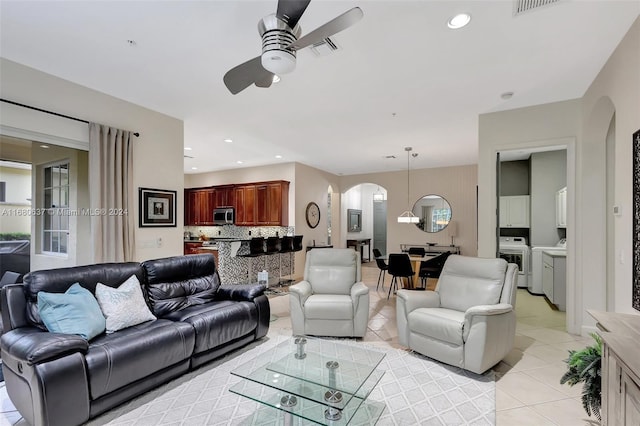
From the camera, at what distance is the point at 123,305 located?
2598 millimetres

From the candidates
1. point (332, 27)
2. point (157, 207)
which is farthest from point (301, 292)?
point (332, 27)

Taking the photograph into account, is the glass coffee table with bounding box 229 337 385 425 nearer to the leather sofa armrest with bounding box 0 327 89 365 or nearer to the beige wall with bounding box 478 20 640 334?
the leather sofa armrest with bounding box 0 327 89 365

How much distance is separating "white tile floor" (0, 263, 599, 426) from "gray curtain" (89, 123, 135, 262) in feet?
4.91

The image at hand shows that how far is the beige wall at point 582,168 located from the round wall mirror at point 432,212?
3.73m

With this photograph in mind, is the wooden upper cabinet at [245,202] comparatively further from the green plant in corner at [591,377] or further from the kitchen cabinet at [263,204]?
the green plant in corner at [591,377]

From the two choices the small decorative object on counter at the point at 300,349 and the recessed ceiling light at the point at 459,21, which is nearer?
the recessed ceiling light at the point at 459,21

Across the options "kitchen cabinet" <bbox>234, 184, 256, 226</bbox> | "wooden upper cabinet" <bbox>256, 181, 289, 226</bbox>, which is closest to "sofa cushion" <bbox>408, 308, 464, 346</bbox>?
"wooden upper cabinet" <bbox>256, 181, 289, 226</bbox>

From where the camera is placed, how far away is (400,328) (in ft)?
10.4

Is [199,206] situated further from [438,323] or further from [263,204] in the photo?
[438,323]

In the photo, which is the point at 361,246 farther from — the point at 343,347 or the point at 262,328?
the point at 343,347

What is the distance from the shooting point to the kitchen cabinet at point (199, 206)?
8328 mm

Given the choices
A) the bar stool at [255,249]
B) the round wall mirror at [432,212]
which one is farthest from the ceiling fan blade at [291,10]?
the round wall mirror at [432,212]

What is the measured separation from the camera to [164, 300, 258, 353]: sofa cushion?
2.74 m

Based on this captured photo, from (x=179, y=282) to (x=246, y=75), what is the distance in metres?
2.33
